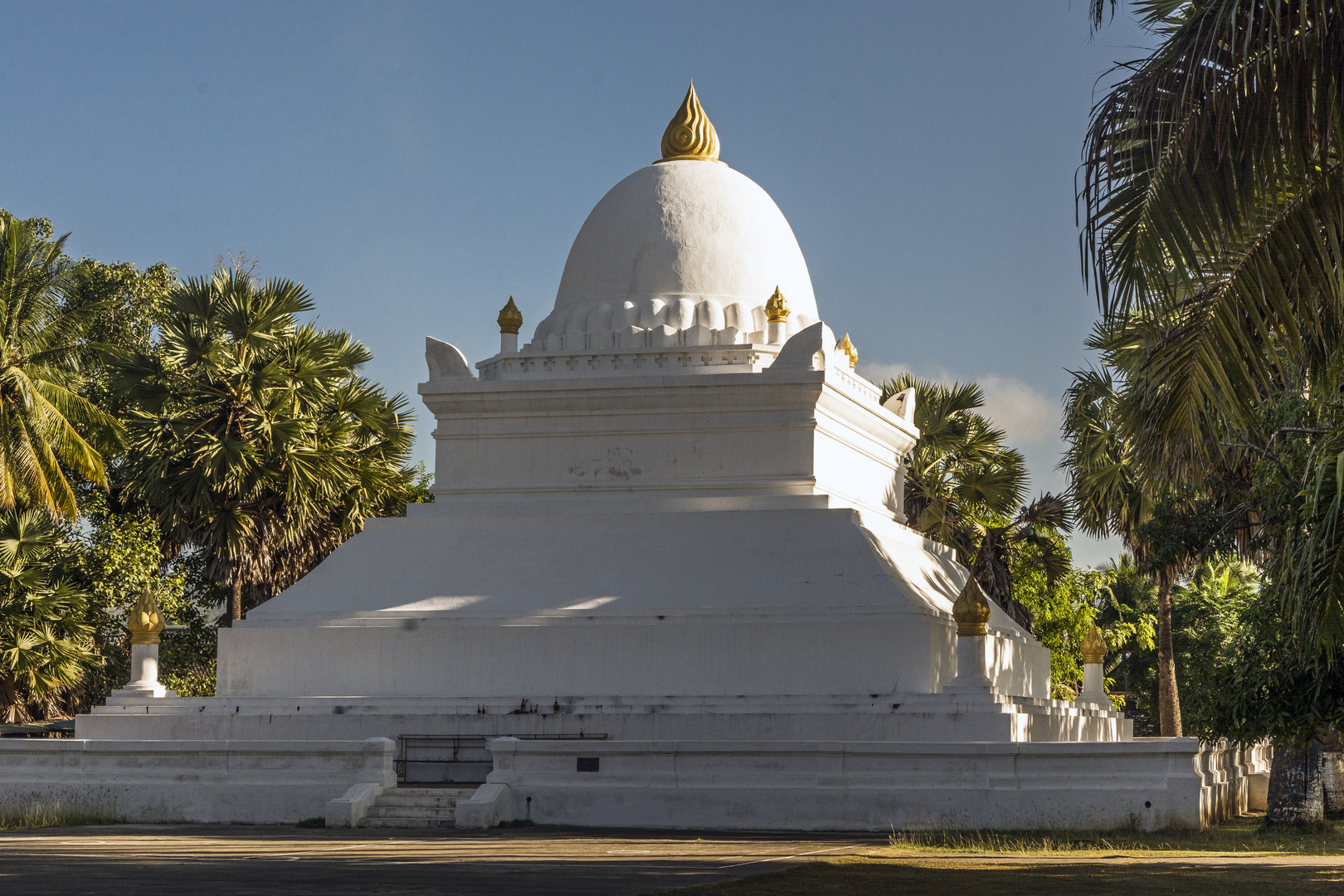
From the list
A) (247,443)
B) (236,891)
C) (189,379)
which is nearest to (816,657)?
(236,891)

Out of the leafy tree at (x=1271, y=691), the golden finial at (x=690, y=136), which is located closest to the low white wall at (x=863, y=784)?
the leafy tree at (x=1271, y=691)

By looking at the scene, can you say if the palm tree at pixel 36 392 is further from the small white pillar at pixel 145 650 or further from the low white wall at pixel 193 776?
the low white wall at pixel 193 776

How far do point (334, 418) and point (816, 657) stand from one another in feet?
46.6

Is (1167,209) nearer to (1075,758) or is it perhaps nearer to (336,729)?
(1075,758)

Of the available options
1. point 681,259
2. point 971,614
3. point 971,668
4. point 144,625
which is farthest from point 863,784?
point 144,625

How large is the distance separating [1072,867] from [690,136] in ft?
51.2

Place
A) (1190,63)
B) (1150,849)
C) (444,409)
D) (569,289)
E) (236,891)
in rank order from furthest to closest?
1. (569,289)
2. (444,409)
3. (1150,849)
4. (236,891)
5. (1190,63)

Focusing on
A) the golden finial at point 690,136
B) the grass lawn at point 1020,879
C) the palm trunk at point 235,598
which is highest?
the golden finial at point 690,136

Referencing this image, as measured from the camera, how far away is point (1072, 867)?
40.8ft

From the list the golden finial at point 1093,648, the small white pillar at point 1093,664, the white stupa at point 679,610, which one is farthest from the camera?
the golden finial at point 1093,648

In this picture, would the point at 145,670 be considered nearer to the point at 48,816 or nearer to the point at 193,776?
the point at 193,776

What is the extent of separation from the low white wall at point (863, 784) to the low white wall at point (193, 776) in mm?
1885

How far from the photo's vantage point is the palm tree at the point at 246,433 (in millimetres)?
28219

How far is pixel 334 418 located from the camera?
30.0m
